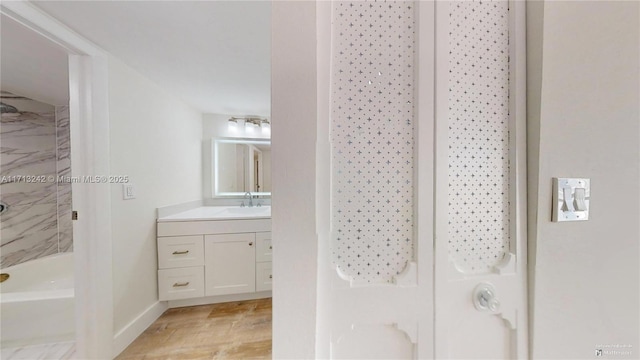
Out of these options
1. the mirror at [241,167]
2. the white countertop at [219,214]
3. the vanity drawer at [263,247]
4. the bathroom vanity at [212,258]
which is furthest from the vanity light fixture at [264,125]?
the vanity drawer at [263,247]

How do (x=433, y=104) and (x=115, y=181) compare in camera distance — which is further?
(x=115, y=181)

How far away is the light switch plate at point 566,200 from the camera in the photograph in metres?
0.61

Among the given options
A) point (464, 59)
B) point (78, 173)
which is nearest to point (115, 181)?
point (78, 173)

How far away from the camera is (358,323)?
0.58 meters

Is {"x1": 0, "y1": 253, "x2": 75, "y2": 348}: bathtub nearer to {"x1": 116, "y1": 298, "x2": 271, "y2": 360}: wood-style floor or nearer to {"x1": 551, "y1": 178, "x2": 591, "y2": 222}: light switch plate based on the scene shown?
{"x1": 116, "y1": 298, "x2": 271, "y2": 360}: wood-style floor

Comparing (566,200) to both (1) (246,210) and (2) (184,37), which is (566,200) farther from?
(1) (246,210)

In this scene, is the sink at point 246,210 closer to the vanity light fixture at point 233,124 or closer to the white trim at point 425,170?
the vanity light fixture at point 233,124

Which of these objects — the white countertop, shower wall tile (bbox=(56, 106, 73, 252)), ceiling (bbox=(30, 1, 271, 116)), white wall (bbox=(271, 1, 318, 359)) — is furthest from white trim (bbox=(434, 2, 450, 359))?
shower wall tile (bbox=(56, 106, 73, 252))

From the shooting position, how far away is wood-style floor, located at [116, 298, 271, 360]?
4.88 feet

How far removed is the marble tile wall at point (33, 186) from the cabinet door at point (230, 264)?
5.73 feet

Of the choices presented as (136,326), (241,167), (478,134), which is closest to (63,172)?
(241,167)

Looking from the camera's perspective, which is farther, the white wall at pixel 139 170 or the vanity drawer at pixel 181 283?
the vanity drawer at pixel 181 283

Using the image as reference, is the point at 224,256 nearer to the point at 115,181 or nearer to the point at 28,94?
the point at 115,181

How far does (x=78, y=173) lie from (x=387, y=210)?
1.78 metres
